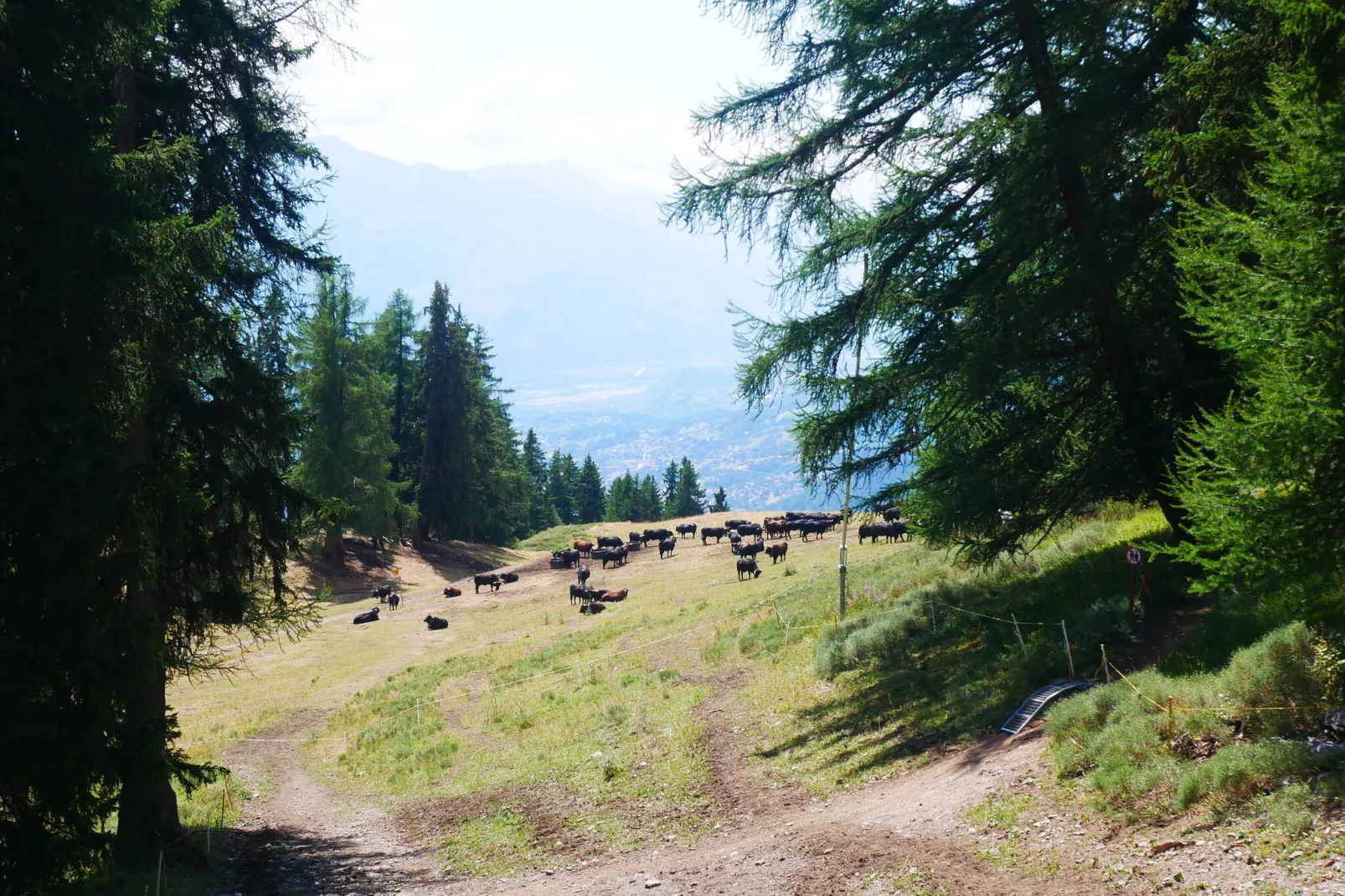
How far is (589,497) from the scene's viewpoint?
12262cm

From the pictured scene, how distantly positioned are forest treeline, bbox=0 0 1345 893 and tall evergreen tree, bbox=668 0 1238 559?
65 millimetres

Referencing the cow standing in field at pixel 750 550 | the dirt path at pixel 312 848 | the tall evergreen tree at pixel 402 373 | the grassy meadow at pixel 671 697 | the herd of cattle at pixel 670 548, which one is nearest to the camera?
the dirt path at pixel 312 848

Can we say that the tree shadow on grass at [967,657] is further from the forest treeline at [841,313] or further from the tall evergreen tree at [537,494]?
the tall evergreen tree at [537,494]

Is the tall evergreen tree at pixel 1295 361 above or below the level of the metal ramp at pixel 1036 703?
above

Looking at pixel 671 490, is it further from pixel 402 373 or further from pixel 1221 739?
pixel 1221 739

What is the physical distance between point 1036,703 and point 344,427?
169 feet

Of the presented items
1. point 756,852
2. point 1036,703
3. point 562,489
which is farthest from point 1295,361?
point 562,489

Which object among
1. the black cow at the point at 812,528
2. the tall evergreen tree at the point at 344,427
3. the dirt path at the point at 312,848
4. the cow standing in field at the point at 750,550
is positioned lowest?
the dirt path at the point at 312,848

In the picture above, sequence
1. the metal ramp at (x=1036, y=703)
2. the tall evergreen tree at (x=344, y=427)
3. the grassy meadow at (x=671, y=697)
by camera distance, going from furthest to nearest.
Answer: the tall evergreen tree at (x=344, y=427)
the grassy meadow at (x=671, y=697)
the metal ramp at (x=1036, y=703)

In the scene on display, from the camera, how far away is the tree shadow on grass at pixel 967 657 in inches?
546

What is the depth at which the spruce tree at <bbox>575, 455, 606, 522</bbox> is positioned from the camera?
122m

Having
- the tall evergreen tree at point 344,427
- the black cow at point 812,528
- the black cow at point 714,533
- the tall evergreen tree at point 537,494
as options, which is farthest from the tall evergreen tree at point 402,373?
the black cow at point 812,528

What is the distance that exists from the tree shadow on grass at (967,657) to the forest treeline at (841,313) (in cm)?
167

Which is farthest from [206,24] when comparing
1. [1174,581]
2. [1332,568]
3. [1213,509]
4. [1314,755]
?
[1174,581]
